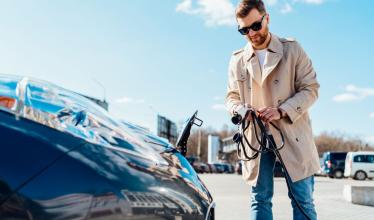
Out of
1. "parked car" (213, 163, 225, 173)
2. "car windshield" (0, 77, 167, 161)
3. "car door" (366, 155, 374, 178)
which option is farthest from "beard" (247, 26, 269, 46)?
"parked car" (213, 163, 225, 173)

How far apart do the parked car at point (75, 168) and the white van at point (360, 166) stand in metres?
26.1

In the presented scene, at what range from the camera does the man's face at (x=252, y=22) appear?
2803mm

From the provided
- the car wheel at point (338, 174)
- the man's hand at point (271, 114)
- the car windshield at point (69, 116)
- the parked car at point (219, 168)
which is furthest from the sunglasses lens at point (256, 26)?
the parked car at point (219, 168)

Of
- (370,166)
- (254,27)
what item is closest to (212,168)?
(370,166)

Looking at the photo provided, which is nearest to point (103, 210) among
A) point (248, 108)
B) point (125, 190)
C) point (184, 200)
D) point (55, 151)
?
point (125, 190)

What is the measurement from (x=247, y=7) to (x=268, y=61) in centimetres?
38

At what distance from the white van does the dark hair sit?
82.8 feet

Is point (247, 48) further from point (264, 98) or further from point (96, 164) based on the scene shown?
point (96, 164)

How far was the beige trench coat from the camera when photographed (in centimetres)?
279

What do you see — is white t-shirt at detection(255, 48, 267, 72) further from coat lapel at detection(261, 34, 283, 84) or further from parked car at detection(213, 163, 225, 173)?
parked car at detection(213, 163, 225, 173)

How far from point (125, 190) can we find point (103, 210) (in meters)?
0.11

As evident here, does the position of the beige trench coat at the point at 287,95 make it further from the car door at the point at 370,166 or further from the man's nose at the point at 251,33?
the car door at the point at 370,166

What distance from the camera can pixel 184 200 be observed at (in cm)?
176

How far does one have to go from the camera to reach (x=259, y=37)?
A: 9.53ft
